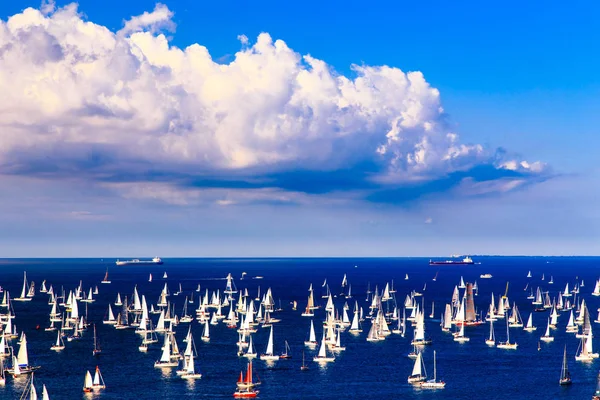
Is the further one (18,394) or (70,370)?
(70,370)

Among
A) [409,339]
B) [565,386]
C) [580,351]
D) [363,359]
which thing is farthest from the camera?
[409,339]

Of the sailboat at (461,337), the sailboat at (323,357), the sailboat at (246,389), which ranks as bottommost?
the sailboat at (246,389)

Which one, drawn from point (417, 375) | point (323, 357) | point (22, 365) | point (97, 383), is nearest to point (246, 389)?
point (97, 383)

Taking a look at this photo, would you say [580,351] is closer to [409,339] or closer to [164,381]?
[409,339]

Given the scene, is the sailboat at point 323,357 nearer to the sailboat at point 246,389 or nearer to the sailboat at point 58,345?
the sailboat at point 246,389

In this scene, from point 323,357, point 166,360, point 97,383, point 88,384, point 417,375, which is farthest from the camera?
point 323,357

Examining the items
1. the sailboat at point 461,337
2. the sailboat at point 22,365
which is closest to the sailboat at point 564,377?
the sailboat at point 461,337

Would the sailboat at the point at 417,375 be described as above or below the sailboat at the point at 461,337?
below

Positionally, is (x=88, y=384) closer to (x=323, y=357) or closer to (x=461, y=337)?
(x=323, y=357)

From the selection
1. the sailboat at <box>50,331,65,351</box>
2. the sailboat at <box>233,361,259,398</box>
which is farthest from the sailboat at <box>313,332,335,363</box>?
the sailboat at <box>50,331,65,351</box>

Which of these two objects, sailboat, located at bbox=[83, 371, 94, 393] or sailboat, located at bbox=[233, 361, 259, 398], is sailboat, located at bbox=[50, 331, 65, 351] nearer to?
sailboat, located at bbox=[83, 371, 94, 393]

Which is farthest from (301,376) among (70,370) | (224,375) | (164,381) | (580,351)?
(580,351)
